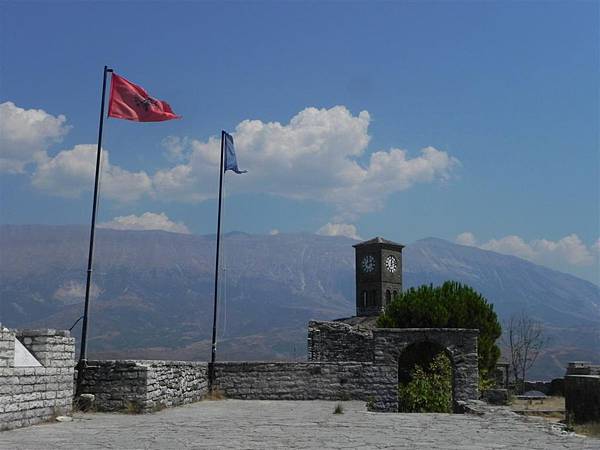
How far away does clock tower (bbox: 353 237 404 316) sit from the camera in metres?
72.3

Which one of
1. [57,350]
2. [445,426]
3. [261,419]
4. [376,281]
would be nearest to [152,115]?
[57,350]

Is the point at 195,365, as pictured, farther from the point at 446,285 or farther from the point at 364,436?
the point at 446,285

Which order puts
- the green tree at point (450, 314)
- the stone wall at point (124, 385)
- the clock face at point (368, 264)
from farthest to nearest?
the clock face at point (368, 264) → the green tree at point (450, 314) → the stone wall at point (124, 385)

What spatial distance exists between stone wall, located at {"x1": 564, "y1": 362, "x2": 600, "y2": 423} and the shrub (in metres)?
4.85

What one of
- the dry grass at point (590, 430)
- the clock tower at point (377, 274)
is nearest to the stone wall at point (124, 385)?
the dry grass at point (590, 430)

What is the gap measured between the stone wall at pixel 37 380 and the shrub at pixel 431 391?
11.8 meters

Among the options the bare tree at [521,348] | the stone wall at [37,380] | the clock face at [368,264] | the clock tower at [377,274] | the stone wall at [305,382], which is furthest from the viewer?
the clock face at [368,264]

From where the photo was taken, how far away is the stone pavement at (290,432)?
11.4 m

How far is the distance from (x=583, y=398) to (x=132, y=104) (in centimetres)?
1295

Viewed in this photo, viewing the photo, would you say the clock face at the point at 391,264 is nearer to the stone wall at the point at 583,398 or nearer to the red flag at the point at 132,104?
the stone wall at the point at 583,398

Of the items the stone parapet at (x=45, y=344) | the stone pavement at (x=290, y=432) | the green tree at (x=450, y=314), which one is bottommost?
the stone pavement at (x=290, y=432)

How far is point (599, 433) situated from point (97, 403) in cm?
1025

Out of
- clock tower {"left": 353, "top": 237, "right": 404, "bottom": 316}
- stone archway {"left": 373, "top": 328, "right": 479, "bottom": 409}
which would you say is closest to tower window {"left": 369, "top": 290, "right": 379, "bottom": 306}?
clock tower {"left": 353, "top": 237, "right": 404, "bottom": 316}

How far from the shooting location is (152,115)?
19625 millimetres
